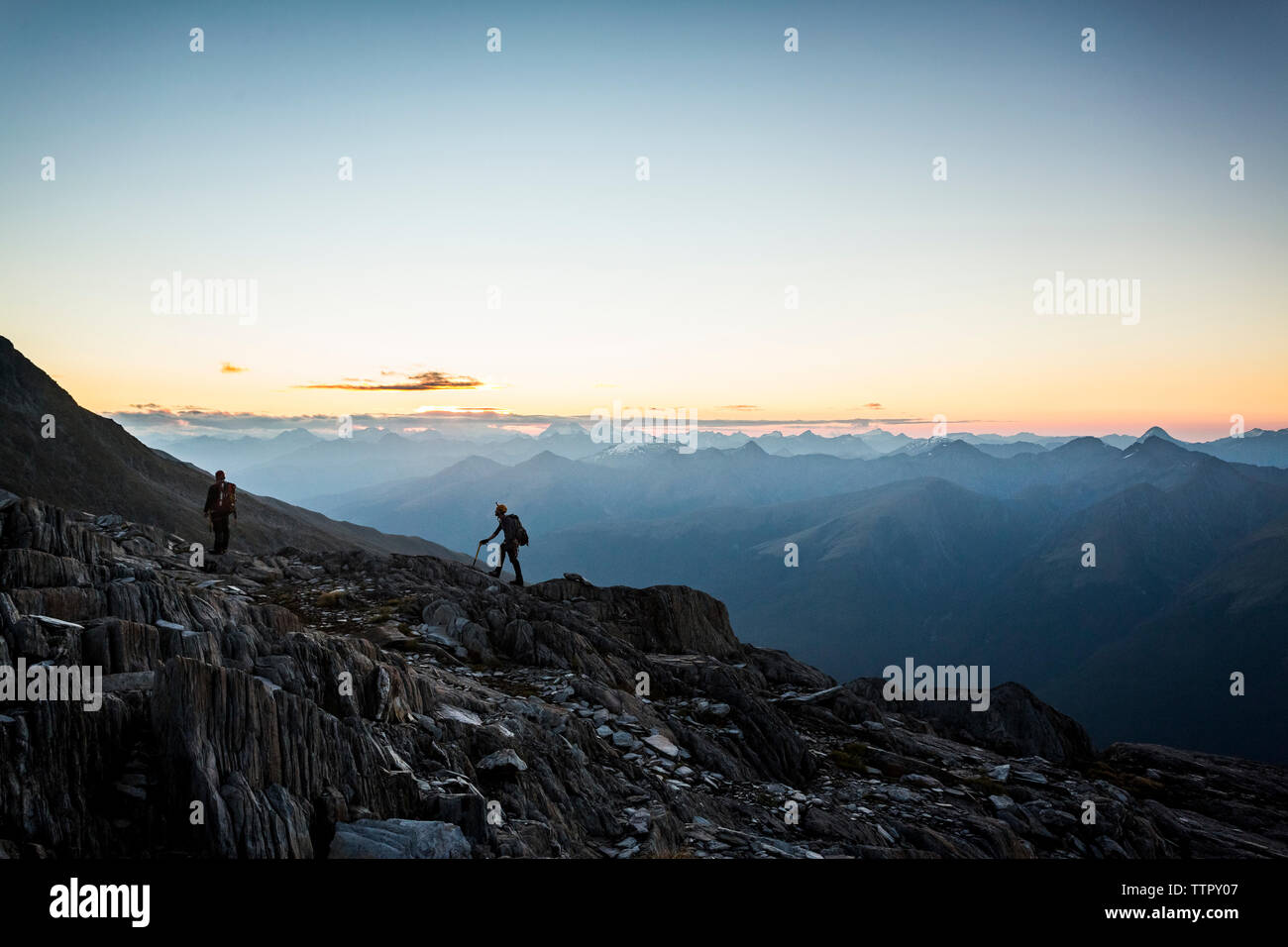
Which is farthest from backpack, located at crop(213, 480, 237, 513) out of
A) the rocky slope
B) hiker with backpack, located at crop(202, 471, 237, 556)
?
the rocky slope

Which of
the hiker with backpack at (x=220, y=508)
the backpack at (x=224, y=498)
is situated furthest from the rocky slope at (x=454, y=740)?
the backpack at (x=224, y=498)

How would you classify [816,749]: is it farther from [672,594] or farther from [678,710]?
[672,594]

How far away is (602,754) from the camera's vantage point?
19094mm

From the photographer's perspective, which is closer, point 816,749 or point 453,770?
point 453,770

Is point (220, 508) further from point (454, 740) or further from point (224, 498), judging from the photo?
point (454, 740)

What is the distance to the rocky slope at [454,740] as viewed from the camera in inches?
428

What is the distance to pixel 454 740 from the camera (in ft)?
54.5

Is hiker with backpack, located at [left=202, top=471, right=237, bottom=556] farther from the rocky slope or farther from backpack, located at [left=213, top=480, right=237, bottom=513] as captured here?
A: the rocky slope

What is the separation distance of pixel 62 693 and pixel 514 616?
18263 millimetres

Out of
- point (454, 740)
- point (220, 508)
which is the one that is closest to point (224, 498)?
point (220, 508)

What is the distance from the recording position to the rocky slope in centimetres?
1086

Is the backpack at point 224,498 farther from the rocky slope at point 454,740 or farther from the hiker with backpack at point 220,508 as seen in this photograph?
the rocky slope at point 454,740

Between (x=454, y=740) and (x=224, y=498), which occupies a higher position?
(x=224, y=498)
